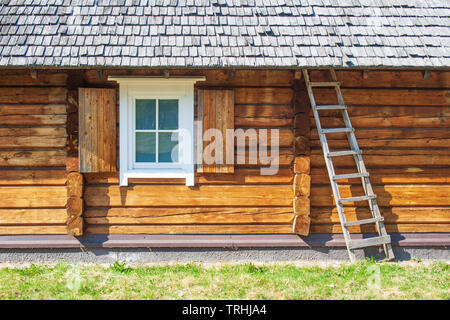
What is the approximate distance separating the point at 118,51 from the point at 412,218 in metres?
4.50

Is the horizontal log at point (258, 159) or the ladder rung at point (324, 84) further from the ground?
the ladder rung at point (324, 84)

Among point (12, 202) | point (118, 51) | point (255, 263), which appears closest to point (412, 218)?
point (255, 263)

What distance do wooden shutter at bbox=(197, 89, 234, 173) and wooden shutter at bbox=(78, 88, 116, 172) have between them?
1143 millimetres

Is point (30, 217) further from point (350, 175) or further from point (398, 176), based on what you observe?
point (398, 176)

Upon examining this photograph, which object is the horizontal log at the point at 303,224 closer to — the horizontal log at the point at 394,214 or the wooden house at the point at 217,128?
the wooden house at the point at 217,128

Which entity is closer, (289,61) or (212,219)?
(289,61)

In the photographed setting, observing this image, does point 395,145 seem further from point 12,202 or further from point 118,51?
point 12,202

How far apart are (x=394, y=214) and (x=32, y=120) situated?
16.6 feet

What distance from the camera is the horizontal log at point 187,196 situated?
5.66 m

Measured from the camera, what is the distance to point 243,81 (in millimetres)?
5688

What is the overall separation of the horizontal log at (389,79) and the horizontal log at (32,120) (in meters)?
3.43

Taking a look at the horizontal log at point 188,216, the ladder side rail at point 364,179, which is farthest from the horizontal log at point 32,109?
the ladder side rail at point 364,179

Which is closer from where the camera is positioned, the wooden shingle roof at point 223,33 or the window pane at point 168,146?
the wooden shingle roof at point 223,33

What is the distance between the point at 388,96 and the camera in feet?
18.9
